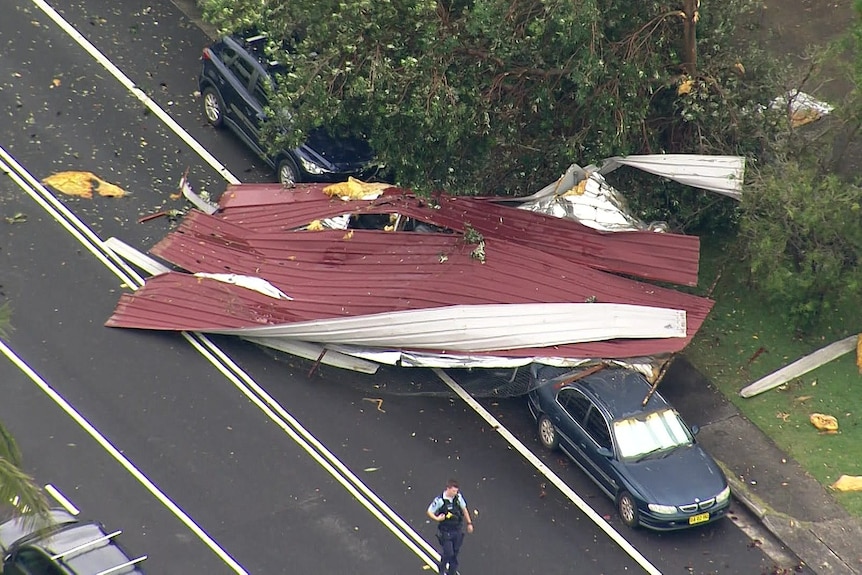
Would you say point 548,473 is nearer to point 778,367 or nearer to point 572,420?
point 572,420

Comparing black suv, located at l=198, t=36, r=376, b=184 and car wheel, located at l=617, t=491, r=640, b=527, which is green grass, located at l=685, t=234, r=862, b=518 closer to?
car wheel, located at l=617, t=491, r=640, b=527

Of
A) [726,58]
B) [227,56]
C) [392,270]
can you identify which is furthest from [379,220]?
[726,58]

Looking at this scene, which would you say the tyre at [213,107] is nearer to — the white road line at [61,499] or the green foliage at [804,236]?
the white road line at [61,499]

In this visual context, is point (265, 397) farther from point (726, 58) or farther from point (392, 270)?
point (726, 58)

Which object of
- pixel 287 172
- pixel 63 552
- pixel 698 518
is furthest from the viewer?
pixel 287 172

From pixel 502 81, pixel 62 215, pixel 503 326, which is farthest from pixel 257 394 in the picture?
pixel 502 81

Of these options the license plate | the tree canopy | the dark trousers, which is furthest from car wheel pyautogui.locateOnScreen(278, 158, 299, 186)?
the license plate
